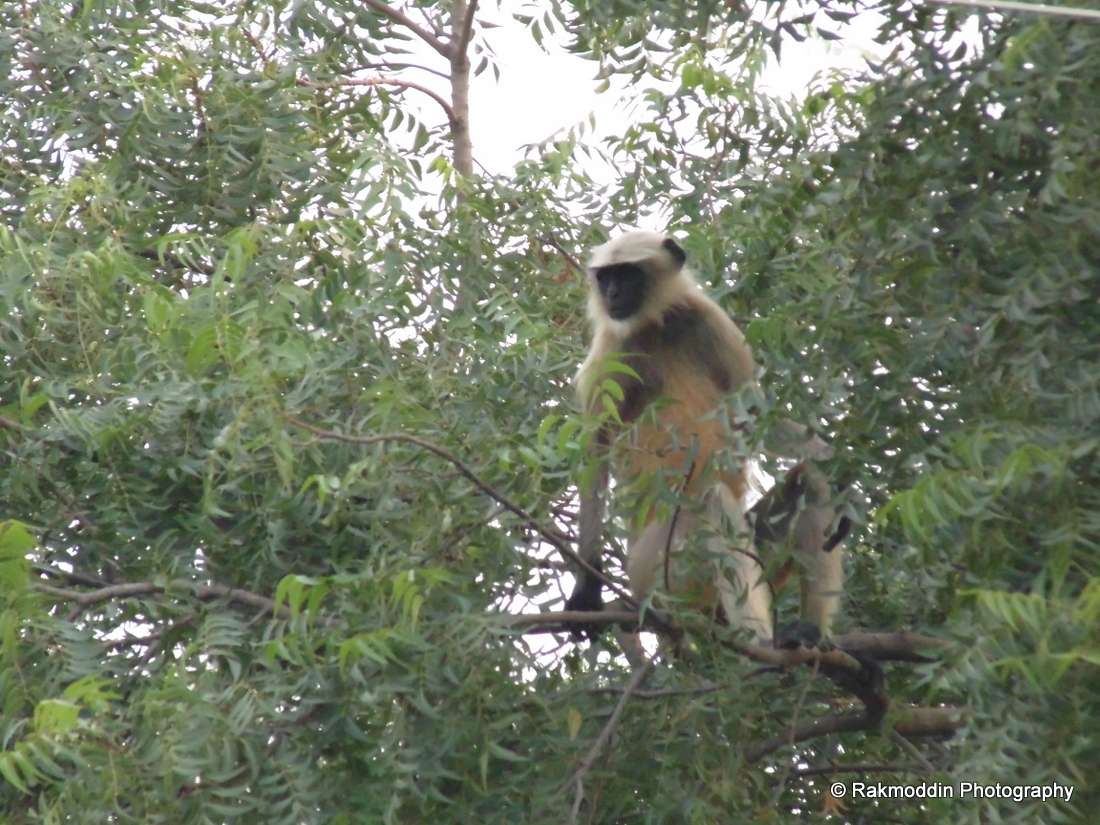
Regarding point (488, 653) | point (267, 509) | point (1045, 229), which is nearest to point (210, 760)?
point (488, 653)

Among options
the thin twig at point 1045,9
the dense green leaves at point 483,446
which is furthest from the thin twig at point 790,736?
the thin twig at point 1045,9

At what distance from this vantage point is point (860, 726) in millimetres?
4180

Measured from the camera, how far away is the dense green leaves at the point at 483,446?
2.69 meters

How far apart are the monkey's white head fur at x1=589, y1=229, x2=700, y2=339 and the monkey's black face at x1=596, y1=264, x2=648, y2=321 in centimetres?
2

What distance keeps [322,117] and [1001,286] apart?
3593mm

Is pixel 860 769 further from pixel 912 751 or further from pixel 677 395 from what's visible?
pixel 677 395

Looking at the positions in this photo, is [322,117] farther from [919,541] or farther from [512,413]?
[919,541]

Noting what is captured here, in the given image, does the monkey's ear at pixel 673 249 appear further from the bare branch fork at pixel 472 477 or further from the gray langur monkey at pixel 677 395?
the bare branch fork at pixel 472 477

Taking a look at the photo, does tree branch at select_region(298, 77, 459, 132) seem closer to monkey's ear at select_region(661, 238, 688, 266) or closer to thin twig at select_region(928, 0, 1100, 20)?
monkey's ear at select_region(661, 238, 688, 266)

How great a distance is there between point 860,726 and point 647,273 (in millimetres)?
2073

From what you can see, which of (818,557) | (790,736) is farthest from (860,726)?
(818,557)

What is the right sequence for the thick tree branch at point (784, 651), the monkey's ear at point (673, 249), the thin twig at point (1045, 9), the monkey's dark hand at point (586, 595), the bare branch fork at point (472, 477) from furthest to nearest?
the monkey's ear at point (673, 249), the monkey's dark hand at point (586, 595), the thick tree branch at point (784, 651), the bare branch fork at point (472, 477), the thin twig at point (1045, 9)

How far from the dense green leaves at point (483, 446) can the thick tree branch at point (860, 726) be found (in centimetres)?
7

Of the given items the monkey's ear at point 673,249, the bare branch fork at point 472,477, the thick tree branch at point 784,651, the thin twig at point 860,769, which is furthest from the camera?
the monkey's ear at point 673,249
